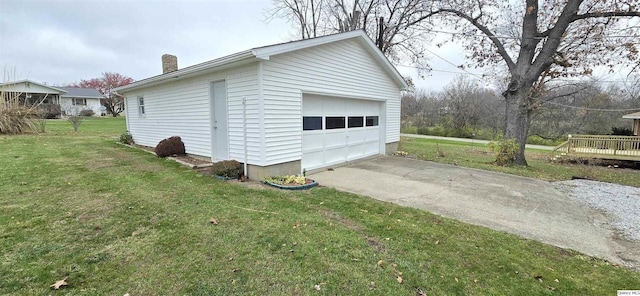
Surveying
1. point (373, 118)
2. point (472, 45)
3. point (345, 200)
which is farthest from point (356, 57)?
point (472, 45)

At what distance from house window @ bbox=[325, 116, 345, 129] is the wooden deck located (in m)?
12.6

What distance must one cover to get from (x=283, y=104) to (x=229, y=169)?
202 centimetres

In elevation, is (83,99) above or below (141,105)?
above

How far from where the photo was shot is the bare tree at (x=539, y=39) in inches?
381

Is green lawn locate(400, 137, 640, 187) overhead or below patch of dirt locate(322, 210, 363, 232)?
below

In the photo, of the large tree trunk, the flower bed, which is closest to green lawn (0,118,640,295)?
the flower bed

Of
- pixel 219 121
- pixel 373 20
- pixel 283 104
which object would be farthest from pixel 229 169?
pixel 373 20

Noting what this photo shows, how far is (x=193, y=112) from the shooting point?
8445 mm

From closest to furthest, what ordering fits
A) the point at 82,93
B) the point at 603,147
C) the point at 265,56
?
the point at 265,56, the point at 603,147, the point at 82,93

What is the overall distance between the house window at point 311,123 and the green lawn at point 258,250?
110 inches

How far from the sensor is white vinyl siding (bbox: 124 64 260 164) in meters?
6.45

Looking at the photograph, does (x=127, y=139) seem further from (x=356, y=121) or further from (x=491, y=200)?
(x=491, y=200)

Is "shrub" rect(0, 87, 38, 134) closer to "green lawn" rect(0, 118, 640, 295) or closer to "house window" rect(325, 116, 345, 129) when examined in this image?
"green lawn" rect(0, 118, 640, 295)

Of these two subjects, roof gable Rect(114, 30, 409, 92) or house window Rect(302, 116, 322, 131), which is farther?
house window Rect(302, 116, 322, 131)
